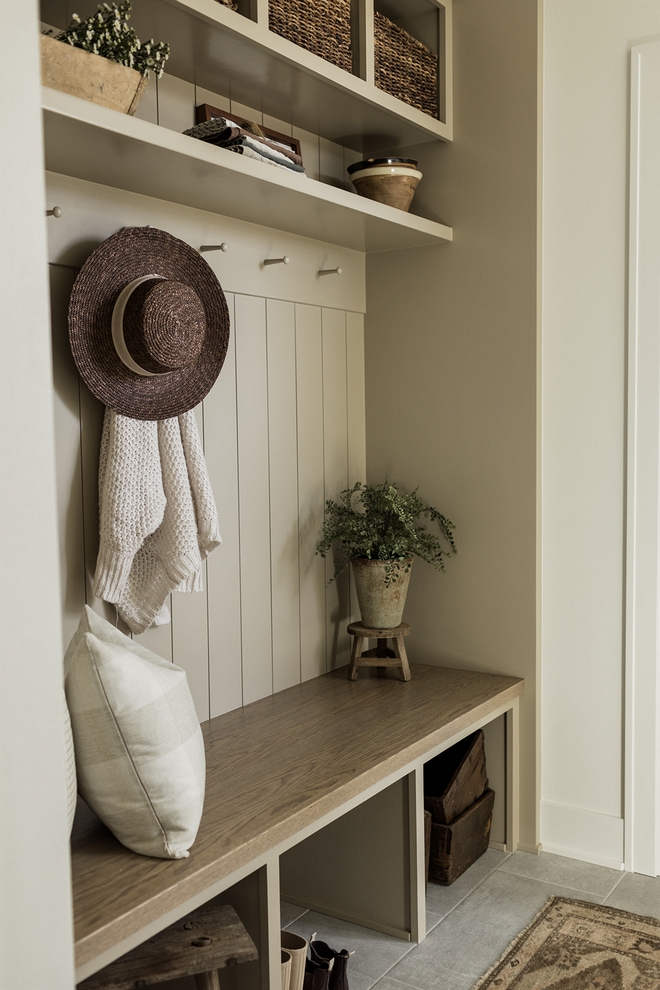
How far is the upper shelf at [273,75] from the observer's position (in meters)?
1.80

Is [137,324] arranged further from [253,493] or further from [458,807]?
[458,807]

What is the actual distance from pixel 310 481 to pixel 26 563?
1.58 metres

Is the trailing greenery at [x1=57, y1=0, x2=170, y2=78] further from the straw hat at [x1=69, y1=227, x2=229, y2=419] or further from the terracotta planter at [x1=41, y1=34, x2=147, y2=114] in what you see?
the straw hat at [x1=69, y1=227, x2=229, y2=419]

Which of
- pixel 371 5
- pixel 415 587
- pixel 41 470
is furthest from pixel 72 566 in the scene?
pixel 371 5

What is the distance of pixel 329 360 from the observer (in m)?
2.72

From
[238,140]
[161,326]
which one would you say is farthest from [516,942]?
[238,140]

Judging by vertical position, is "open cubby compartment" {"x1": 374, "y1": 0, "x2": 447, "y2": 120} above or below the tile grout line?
above

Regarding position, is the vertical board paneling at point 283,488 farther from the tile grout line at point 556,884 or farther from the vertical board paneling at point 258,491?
the tile grout line at point 556,884

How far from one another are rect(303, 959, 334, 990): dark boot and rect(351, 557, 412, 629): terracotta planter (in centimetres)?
92

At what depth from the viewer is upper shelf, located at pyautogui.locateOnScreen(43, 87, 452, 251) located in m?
1.59

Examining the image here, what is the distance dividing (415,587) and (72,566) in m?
1.25

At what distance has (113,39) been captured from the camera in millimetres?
1621

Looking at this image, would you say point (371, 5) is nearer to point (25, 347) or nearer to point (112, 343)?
point (112, 343)

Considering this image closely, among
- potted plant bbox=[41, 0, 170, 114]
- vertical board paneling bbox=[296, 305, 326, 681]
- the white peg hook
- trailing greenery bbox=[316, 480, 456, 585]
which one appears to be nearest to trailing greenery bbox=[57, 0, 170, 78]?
potted plant bbox=[41, 0, 170, 114]
